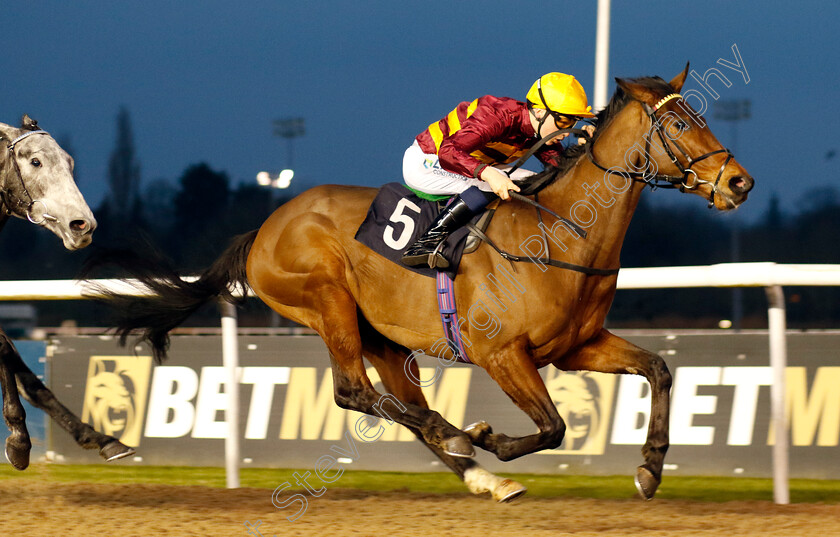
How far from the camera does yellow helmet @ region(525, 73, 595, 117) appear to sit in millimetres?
3789

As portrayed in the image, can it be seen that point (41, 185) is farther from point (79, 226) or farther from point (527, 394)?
point (527, 394)

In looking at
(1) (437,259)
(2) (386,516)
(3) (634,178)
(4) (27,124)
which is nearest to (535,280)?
(1) (437,259)

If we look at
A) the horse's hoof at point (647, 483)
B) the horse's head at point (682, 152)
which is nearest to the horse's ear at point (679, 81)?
the horse's head at point (682, 152)

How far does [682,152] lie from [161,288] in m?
2.61

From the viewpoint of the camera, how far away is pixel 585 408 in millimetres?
5172

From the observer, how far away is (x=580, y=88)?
12.6 feet

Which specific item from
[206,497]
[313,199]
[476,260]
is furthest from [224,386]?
[476,260]

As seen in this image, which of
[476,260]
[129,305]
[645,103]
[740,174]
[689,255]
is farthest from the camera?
[689,255]

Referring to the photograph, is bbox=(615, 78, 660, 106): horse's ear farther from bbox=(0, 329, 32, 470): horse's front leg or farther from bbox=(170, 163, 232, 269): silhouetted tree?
bbox=(170, 163, 232, 269): silhouetted tree

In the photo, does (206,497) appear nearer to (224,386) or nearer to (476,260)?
(224,386)

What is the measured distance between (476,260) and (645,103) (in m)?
0.89

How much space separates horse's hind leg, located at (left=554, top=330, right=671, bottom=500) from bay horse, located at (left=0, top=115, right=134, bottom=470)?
195cm

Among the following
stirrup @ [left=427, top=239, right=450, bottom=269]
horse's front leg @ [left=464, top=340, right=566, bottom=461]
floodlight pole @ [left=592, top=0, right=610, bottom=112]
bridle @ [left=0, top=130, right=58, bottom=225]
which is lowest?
horse's front leg @ [left=464, top=340, right=566, bottom=461]

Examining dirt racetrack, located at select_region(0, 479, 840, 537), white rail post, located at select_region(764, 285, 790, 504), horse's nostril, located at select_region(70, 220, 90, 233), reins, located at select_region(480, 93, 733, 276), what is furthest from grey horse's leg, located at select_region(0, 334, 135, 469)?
white rail post, located at select_region(764, 285, 790, 504)
